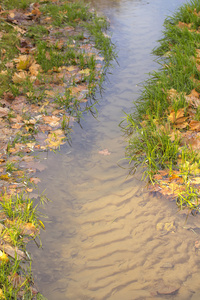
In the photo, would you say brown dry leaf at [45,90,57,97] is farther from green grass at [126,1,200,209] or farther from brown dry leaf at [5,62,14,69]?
green grass at [126,1,200,209]

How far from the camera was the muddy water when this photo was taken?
238 centimetres

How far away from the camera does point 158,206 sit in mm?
2992

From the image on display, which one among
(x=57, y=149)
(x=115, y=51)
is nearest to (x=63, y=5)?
(x=115, y=51)

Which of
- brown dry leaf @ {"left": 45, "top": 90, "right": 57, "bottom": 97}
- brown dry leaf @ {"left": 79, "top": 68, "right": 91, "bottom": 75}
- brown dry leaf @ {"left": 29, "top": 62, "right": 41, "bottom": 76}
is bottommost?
brown dry leaf @ {"left": 45, "top": 90, "right": 57, "bottom": 97}

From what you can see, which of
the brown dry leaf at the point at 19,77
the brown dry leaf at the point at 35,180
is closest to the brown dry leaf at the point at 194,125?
the brown dry leaf at the point at 35,180

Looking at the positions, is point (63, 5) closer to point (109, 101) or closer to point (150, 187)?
point (109, 101)

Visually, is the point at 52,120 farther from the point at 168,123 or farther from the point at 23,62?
the point at 168,123

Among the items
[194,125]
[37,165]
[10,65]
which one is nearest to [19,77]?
[10,65]

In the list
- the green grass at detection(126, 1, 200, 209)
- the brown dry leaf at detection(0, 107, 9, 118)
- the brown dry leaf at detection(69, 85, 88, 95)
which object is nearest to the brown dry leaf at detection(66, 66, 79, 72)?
the brown dry leaf at detection(69, 85, 88, 95)

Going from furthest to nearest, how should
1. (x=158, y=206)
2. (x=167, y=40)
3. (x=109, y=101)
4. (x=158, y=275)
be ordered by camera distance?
(x=167, y=40) → (x=109, y=101) → (x=158, y=206) → (x=158, y=275)

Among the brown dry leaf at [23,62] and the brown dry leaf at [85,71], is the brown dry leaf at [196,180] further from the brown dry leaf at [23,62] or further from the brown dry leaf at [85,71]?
the brown dry leaf at [23,62]

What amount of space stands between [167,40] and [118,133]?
9.38 feet

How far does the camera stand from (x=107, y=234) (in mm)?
2781

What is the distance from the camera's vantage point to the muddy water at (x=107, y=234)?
2.38m
